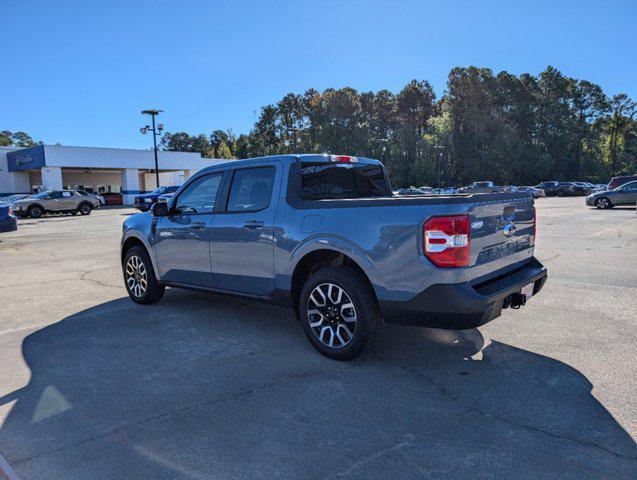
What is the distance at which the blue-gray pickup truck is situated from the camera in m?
3.45

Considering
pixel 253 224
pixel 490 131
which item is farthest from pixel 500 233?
pixel 490 131

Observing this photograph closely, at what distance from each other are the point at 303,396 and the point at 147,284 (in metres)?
3.43

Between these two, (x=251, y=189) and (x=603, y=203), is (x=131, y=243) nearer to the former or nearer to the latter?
(x=251, y=189)

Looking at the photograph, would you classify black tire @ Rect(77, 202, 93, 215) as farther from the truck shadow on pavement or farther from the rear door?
the truck shadow on pavement

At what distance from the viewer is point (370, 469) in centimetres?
249

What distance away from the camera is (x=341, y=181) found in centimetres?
499

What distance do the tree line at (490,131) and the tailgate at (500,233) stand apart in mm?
62168

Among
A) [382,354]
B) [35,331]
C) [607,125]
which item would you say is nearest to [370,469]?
[382,354]

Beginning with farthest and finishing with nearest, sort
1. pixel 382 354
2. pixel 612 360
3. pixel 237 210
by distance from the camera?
pixel 237 210
pixel 382 354
pixel 612 360

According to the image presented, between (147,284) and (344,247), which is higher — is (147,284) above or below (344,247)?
below

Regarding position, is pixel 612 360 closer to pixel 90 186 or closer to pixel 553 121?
pixel 90 186

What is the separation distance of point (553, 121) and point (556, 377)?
80.5 metres

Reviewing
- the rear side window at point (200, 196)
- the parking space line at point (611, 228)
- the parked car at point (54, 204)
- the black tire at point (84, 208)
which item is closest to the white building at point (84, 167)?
the parked car at point (54, 204)

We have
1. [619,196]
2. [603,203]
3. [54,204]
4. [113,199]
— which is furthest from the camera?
[113,199]
